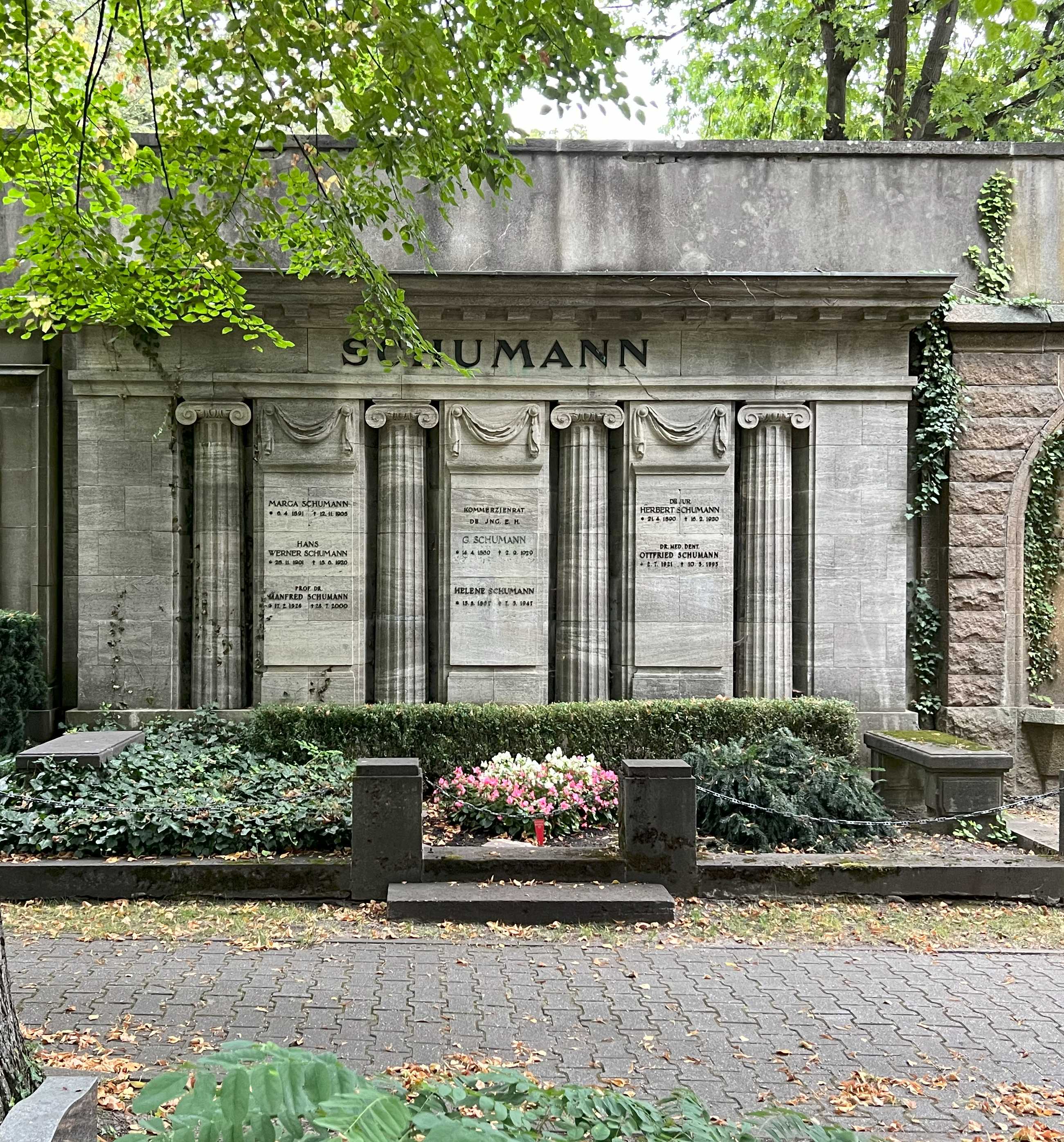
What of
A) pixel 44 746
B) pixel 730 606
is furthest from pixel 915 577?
pixel 44 746

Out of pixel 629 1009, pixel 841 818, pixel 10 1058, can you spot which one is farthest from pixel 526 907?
pixel 10 1058

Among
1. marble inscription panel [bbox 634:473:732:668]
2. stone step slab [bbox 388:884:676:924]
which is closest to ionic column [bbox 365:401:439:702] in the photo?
marble inscription panel [bbox 634:473:732:668]

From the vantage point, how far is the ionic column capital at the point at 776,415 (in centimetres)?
A: 1077

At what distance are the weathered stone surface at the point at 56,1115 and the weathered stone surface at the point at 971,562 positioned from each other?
10.3 metres

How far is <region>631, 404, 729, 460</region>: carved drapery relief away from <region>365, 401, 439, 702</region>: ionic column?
224cm

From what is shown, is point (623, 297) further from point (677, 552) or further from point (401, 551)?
point (401, 551)

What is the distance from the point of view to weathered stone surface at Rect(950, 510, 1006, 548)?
35.7 ft

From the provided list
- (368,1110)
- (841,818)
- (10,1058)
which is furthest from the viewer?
(841,818)

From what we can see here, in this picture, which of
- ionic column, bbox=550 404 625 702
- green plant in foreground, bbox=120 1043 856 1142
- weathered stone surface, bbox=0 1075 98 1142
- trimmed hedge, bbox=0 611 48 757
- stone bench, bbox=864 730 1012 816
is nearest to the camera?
green plant in foreground, bbox=120 1043 856 1142

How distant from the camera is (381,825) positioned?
272 inches

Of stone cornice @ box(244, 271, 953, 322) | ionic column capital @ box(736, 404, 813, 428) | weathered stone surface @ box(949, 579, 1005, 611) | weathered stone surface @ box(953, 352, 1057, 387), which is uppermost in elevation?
stone cornice @ box(244, 271, 953, 322)

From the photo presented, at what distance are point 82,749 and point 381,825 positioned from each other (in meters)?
3.10

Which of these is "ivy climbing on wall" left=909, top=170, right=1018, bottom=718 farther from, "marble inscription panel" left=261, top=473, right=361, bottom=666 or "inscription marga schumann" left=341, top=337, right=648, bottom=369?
"marble inscription panel" left=261, top=473, right=361, bottom=666

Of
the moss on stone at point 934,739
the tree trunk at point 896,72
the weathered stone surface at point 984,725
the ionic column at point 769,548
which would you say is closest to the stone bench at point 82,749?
the ionic column at point 769,548
